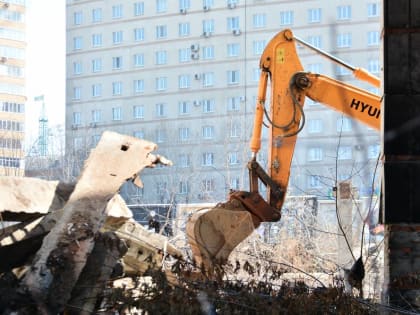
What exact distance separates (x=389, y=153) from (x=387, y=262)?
0.74 m

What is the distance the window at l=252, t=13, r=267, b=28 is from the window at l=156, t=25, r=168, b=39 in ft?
27.0

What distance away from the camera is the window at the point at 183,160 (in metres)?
45.5

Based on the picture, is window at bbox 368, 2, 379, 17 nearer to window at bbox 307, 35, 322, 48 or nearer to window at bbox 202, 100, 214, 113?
window at bbox 307, 35, 322, 48

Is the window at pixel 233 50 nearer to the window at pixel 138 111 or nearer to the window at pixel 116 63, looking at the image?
the window at pixel 138 111

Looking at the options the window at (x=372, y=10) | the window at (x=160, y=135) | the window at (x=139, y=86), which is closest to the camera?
the window at (x=372, y=10)

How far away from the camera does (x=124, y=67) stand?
5969 cm

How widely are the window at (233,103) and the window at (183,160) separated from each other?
568cm

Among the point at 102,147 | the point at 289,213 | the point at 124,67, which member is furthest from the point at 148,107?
the point at 102,147

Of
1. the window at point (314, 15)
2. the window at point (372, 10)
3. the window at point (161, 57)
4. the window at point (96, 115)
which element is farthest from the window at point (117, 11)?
the window at point (372, 10)

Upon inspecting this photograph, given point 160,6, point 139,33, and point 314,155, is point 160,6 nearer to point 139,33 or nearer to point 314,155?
point 139,33

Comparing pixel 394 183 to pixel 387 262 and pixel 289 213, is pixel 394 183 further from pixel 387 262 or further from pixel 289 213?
Answer: pixel 289 213

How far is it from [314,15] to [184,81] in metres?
11.0

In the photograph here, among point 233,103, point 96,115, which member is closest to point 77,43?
point 96,115

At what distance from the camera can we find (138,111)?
184 ft
